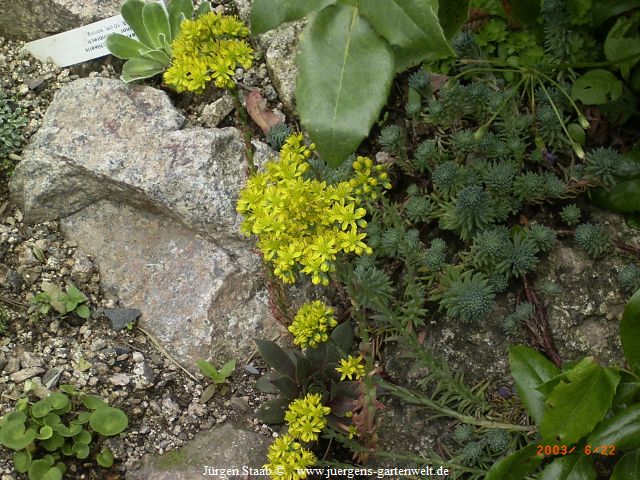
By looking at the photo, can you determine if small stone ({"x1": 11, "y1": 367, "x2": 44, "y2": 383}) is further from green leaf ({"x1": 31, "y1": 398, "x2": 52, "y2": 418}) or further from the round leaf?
the round leaf

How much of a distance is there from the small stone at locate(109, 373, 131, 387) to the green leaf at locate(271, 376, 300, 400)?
58 cm

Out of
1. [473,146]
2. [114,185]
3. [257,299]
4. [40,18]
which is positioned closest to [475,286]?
[473,146]

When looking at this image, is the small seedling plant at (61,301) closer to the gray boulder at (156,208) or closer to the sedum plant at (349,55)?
the gray boulder at (156,208)

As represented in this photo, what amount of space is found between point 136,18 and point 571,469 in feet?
7.84

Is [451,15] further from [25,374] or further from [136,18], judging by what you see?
[25,374]

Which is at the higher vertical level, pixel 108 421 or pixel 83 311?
pixel 83 311

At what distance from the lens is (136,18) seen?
3.07 meters

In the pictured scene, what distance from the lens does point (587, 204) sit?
2.75 m

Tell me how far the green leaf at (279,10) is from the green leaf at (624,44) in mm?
1636

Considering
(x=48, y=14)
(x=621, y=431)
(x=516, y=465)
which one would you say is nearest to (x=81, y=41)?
(x=48, y=14)

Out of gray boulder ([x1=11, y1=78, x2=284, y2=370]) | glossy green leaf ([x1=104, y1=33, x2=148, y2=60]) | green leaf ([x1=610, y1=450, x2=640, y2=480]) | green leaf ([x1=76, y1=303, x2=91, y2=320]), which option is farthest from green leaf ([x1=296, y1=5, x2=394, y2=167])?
glossy green leaf ([x1=104, y1=33, x2=148, y2=60])

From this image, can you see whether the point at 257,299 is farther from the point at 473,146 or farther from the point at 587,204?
the point at 587,204

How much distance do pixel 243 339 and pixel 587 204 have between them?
140 cm

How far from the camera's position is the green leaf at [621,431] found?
1.78 metres
